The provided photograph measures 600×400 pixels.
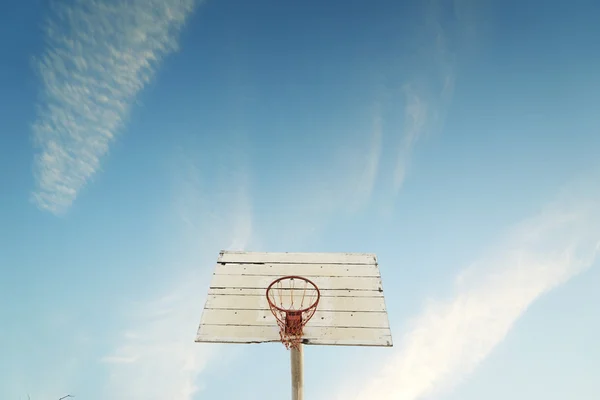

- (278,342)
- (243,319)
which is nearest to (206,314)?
(243,319)

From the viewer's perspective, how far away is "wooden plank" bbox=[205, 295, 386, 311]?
15.7ft

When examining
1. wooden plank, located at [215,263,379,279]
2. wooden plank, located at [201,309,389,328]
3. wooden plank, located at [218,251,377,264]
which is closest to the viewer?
wooden plank, located at [201,309,389,328]

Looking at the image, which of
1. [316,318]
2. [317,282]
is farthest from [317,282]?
[316,318]

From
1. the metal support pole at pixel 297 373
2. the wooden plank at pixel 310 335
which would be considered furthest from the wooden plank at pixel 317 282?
the metal support pole at pixel 297 373

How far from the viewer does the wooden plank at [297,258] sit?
546 cm

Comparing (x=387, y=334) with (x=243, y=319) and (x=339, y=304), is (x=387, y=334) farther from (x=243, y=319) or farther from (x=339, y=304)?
(x=243, y=319)

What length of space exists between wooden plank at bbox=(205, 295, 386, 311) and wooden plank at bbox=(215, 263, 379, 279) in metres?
0.42

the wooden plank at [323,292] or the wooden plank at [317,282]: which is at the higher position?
the wooden plank at [317,282]

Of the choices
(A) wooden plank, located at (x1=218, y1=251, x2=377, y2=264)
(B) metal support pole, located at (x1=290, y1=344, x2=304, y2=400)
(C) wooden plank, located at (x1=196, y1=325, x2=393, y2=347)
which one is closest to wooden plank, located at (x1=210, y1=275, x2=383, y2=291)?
(A) wooden plank, located at (x1=218, y1=251, x2=377, y2=264)

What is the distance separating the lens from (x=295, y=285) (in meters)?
5.27

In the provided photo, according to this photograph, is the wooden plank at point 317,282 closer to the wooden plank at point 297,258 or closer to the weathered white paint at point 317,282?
the weathered white paint at point 317,282

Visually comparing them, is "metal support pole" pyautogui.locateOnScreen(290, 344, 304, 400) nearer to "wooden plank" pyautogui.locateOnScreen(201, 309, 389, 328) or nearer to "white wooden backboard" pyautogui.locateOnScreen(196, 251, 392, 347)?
"white wooden backboard" pyautogui.locateOnScreen(196, 251, 392, 347)

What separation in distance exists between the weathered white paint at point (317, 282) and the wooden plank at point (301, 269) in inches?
2.8

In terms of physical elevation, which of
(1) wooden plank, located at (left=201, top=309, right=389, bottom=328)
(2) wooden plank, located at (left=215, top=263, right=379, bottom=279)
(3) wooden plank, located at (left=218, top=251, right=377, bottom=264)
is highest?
(3) wooden plank, located at (left=218, top=251, right=377, bottom=264)
